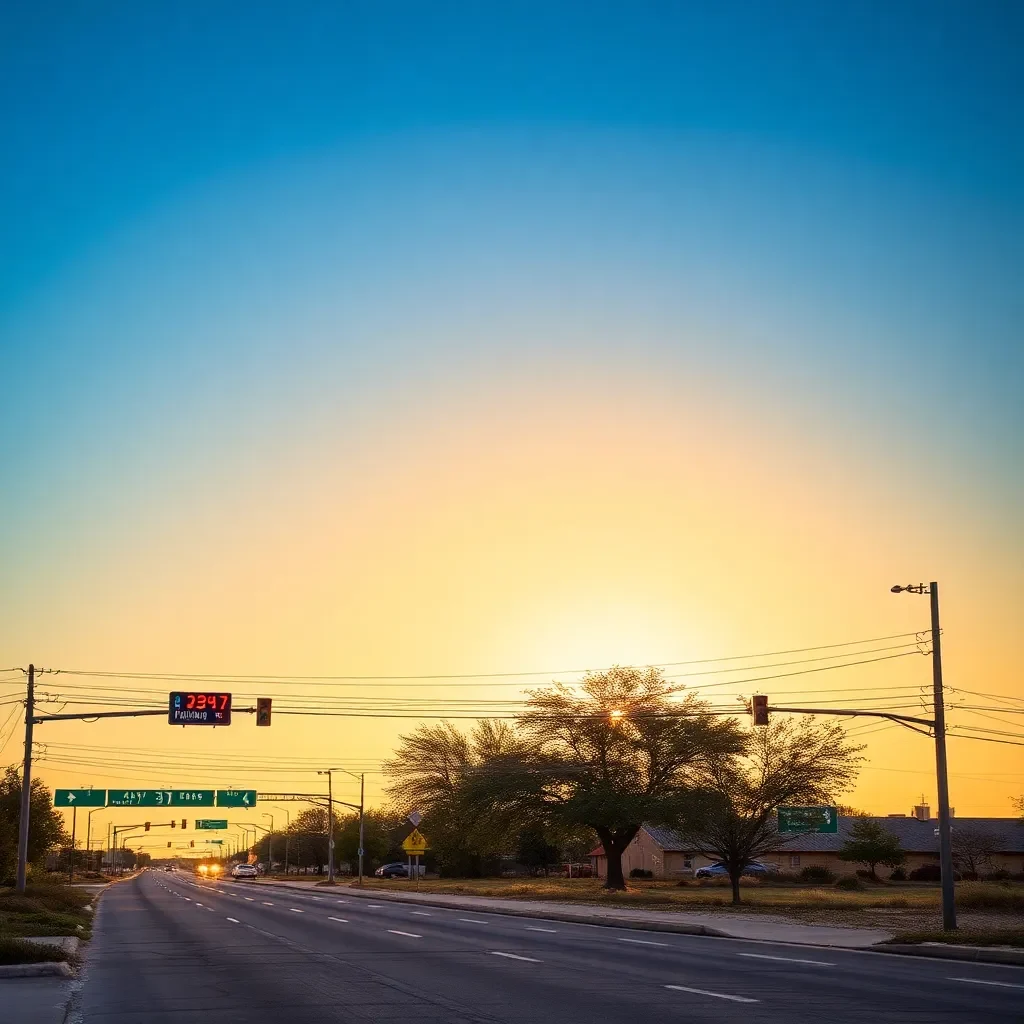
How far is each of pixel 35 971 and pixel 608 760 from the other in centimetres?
4252

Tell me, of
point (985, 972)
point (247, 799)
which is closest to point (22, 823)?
point (985, 972)

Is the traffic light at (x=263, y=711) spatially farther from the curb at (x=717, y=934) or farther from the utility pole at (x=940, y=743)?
the utility pole at (x=940, y=743)

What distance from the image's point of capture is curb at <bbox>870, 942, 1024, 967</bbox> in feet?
73.4

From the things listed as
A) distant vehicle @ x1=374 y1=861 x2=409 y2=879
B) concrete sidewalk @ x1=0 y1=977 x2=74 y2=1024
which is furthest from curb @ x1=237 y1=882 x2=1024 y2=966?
distant vehicle @ x1=374 y1=861 x2=409 y2=879

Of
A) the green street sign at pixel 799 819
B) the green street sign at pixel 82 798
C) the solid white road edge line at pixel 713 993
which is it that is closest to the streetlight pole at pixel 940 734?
the solid white road edge line at pixel 713 993

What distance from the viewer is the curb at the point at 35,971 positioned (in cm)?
1930

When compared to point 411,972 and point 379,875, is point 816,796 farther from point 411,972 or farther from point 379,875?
point 379,875

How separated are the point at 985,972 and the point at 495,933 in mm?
14070

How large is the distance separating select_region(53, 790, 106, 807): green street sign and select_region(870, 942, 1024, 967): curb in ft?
307

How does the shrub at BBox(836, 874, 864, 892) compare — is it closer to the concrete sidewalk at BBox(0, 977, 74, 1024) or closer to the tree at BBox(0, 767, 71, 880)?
the tree at BBox(0, 767, 71, 880)

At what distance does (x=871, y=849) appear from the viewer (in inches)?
3430

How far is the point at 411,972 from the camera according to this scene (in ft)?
63.8

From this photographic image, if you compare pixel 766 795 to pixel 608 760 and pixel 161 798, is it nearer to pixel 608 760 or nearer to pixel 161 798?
pixel 608 760

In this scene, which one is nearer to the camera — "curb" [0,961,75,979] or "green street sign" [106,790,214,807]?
"curb" [0,961,75,979]
